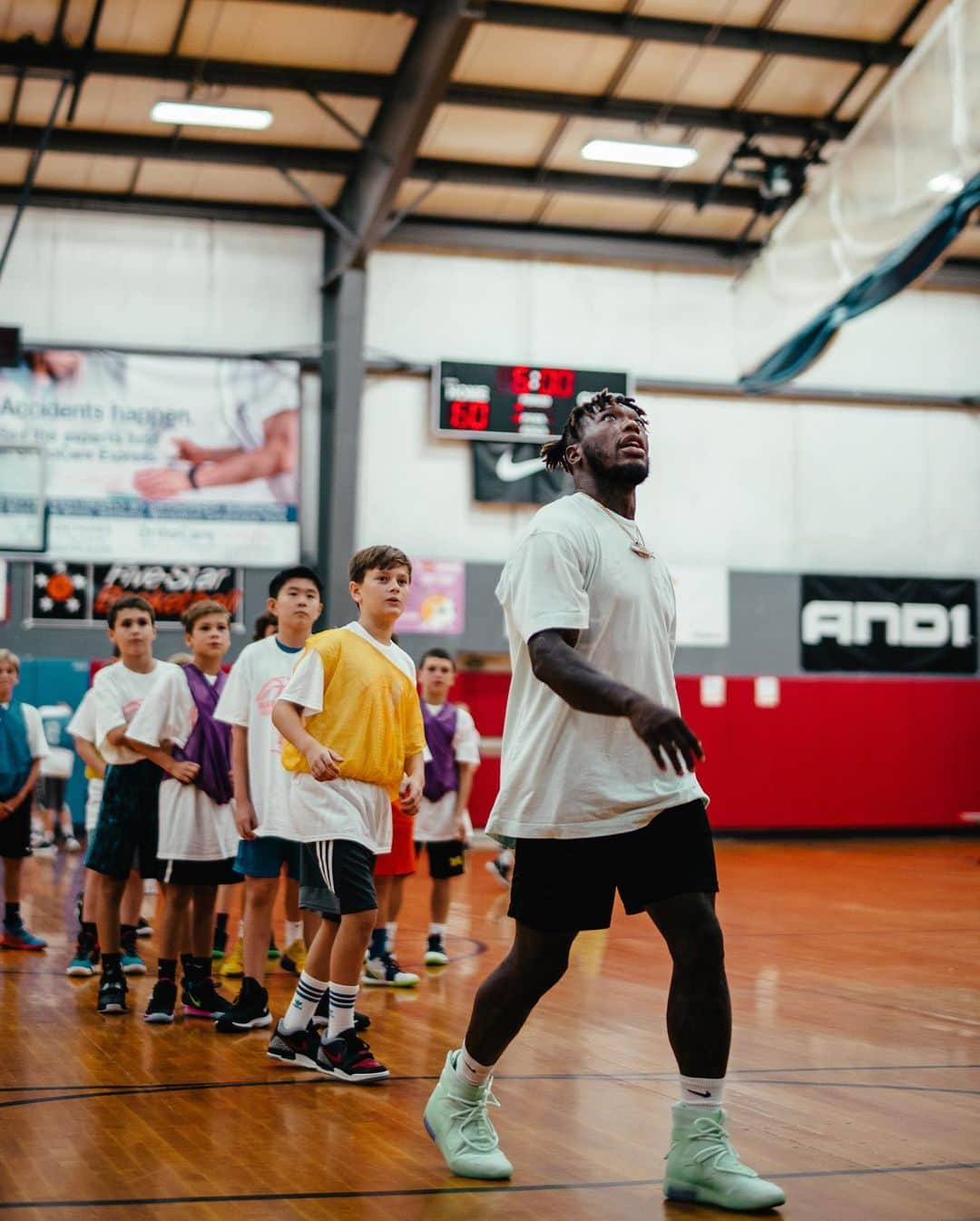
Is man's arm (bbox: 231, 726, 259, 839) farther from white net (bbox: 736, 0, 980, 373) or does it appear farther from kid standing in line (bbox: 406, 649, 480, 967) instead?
white net (bbox: 736, 0, 980, 373)

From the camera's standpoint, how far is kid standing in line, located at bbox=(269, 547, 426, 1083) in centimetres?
465

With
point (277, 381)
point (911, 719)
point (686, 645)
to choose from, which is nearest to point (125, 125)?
point (277, 381)

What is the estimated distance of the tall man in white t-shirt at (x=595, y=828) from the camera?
3281mm

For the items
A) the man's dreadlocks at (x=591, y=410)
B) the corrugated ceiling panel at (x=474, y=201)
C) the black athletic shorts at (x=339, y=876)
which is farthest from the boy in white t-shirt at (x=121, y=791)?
the corrugated ceiling panel at (x=474, y=201)

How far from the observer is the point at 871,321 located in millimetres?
18953

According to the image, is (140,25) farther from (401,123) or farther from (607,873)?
(607,873)

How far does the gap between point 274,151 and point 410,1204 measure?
47.4 feet

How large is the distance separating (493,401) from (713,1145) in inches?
574

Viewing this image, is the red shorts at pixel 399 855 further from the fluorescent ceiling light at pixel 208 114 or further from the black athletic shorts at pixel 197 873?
the fluorescent ceiling light at pixel 208 114

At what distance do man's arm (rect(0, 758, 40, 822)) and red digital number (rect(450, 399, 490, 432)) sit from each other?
9.88m

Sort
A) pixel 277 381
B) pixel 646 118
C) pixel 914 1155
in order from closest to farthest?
pixel 914 1155 < pixel 646 118 < pixel 277 381

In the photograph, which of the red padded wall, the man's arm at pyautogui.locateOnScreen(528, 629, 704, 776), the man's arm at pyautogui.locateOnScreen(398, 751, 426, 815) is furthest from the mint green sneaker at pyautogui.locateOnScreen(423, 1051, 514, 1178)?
the red padded wall

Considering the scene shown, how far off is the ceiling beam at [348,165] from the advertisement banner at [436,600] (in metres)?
3.78

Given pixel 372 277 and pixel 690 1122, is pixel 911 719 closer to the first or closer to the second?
pixel 372 277
